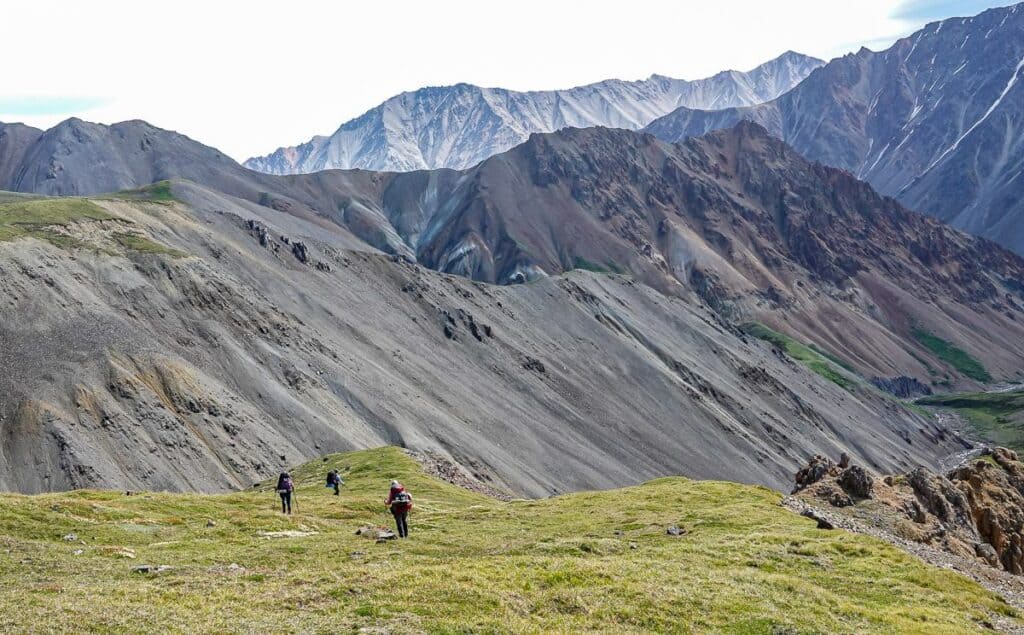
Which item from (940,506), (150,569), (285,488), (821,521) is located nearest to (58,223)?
(285,488)

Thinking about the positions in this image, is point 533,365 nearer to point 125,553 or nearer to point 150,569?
point 125,553

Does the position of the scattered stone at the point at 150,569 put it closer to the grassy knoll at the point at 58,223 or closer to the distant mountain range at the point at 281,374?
the distant mountain range at the point at 281,374

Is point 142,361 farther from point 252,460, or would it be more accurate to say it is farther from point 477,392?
point 477,392

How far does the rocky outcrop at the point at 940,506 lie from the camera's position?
50528 mm

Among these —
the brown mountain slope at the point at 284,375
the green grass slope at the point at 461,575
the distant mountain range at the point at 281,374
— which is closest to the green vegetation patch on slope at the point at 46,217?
the distant mountain range at the point at 281,374

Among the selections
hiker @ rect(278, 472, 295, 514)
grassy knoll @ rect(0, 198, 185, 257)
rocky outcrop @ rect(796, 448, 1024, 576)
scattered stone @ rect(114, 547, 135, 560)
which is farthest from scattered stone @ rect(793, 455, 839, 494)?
grassy knoll @ rect(0, 198, 185, 257)

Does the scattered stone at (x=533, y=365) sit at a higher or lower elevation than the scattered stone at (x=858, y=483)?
higher

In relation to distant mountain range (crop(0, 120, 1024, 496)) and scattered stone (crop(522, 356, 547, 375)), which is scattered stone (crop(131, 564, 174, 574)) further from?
scattered stone (crop(522, 356, 547, 375))

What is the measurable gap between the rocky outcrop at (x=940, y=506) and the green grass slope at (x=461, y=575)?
8.22m

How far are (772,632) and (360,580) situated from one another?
12.6 metres

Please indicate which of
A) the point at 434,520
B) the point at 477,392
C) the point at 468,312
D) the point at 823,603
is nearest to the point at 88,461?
the point at 434,520

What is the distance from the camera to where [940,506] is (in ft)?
194

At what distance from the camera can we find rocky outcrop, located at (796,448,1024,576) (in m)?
50.5

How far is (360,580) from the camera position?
27109 mm
